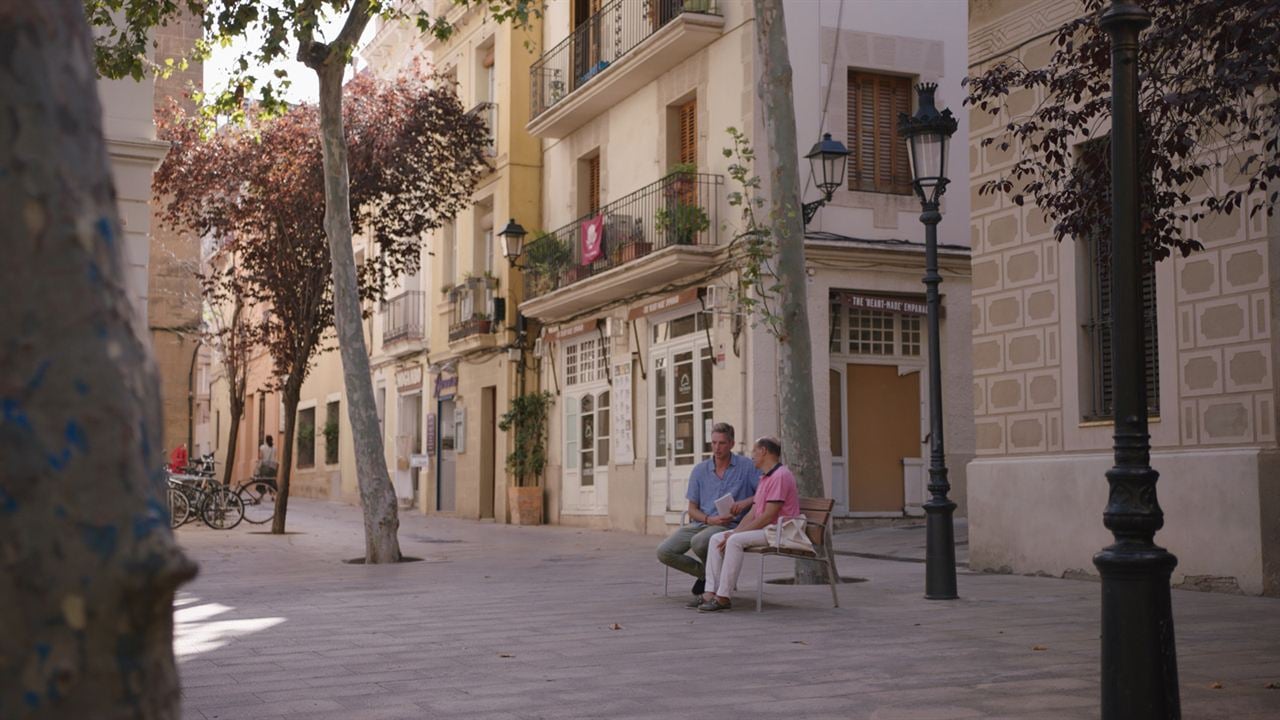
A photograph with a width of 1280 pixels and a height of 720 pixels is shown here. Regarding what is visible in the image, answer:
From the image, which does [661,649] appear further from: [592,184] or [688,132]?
[592,184]

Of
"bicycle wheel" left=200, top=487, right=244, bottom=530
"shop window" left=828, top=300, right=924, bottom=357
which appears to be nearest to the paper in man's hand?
"shop window" left=828, top=300, right=924, bottom=357

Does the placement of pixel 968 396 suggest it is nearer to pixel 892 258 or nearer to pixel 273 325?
pixel 892 258

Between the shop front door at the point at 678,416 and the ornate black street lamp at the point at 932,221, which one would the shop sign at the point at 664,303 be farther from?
the ornate black street lamp at the point at 932,221

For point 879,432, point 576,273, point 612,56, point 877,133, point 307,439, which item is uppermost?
point 612,56

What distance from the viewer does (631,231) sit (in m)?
23.4

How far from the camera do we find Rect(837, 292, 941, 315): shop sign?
831 inches

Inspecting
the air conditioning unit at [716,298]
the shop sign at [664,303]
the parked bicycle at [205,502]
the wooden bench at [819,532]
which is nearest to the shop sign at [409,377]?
the parked bicycle at [205,502]

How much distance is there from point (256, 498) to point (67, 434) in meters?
26.0

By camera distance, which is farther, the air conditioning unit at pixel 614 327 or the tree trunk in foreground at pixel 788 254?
the air conditioning unit at pixel 614 327

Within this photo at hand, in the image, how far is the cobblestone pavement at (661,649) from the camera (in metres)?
6.52

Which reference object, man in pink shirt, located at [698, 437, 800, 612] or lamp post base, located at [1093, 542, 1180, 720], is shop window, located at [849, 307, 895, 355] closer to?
man in pink shirt, located at [698, 437, 800, 612]

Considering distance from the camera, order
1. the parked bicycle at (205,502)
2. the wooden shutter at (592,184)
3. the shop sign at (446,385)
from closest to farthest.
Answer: the parked bicycle at (205,502) < the wooden shutter at (592,184) < the shop sign at (446,385)

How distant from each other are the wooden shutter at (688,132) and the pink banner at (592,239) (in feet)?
6.37

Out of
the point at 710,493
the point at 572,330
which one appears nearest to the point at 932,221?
the point at 710,493
